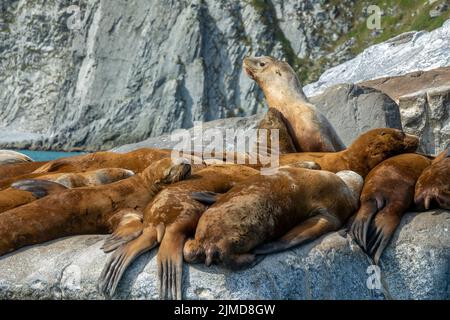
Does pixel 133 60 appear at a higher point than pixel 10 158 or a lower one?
higher

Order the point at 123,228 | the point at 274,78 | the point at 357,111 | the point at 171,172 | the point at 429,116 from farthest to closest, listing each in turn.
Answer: the point at 357,111, the point at 429,116, the point at 274,78, the point at 171,172, the point at 123,228

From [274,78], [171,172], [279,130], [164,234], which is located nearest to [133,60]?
[274,78]

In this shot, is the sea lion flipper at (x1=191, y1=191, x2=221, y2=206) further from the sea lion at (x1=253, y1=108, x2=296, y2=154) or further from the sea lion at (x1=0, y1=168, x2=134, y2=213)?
the sea lion at (x1=253, y1=108, x2=296, y2=154)

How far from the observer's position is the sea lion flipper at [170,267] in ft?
15.3

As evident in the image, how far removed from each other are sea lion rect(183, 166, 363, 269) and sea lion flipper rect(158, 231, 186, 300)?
73mm

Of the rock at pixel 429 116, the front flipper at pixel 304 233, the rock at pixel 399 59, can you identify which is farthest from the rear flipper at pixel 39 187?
the rock at pixel 399 59

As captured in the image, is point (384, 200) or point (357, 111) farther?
point (357, 111)

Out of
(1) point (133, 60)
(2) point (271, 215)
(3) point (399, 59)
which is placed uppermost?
(1) point (133, 60)

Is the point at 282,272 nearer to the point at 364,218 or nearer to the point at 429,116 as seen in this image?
the point at 364,218

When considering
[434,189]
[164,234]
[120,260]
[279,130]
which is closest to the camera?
[120,260]

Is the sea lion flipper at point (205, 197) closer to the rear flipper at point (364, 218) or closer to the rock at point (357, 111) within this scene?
the rear flipper at point (364, 218)

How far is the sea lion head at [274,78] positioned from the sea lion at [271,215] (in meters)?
4.03

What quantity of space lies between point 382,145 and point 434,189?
101cm

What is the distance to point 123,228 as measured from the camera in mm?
5328
